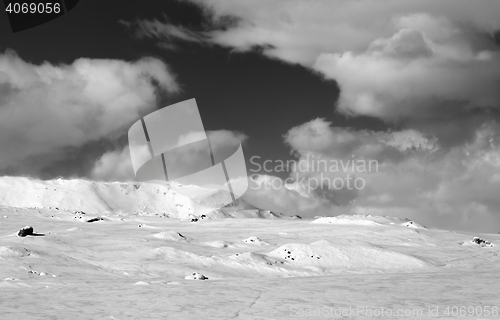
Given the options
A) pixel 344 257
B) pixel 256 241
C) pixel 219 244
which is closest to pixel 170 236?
pixel 219 244

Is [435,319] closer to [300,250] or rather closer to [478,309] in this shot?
[478,309]

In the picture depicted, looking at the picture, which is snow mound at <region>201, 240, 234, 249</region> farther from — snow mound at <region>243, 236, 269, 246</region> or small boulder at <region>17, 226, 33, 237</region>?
small boulder at <region>17, 226, 33, 237</region>

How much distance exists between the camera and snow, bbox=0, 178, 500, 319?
14.1 m

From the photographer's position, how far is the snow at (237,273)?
14.1 meters

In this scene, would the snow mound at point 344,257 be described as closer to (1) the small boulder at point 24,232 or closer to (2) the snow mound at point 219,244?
(2) the snow mound at point 219,244

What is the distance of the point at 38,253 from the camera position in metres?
28.6

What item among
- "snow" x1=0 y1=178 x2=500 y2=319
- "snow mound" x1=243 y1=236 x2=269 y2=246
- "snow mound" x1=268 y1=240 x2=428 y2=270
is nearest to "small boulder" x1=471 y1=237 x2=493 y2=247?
"snow" x1=0 y1=178 x2=500 y2=319

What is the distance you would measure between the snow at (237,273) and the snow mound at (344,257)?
3.2 inches

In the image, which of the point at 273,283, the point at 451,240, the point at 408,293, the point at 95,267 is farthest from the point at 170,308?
the point at 451,240

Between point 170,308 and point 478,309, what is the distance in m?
9.20

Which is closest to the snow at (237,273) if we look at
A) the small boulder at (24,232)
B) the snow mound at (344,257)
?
the snow mound at (344,257)

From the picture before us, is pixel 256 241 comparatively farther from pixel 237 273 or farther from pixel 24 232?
pixel 24 232

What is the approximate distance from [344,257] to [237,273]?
383 inches

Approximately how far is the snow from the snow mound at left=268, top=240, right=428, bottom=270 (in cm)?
8
